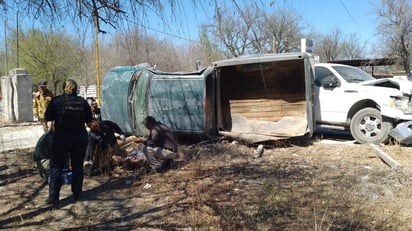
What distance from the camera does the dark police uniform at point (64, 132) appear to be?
4738mm

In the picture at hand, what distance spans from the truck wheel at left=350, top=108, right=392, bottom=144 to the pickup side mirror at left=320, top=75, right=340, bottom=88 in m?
0.84

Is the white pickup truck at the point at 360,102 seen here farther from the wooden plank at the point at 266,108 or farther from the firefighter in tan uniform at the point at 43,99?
the firefighter in tan uniform at the point at 43,99

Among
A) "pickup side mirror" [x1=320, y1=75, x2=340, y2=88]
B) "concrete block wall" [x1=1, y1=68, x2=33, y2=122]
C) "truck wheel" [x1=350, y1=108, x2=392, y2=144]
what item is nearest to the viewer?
"truck wheel" [x1=350, y1=108, x2=392, y2=144]

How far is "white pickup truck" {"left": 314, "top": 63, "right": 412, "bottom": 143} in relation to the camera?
7699 millimetres

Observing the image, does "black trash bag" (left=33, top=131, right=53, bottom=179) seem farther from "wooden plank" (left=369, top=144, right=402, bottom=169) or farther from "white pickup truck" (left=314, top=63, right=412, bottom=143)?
"white pickup truck" (left=314, top=63, right=412, bottom=143)

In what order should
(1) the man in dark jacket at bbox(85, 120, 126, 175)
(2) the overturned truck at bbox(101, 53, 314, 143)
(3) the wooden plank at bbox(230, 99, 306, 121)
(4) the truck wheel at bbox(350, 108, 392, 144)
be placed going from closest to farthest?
(1) the man in dark jacket at bbox(85, 120, 126, 175)
(4) the truck wheel at bbox(350, 108, 392, 144)
(2) the overturned truck at bbox(101, 53, 314, 143)
(3) the wooden plank at bbox(230, 99, 306, 121)

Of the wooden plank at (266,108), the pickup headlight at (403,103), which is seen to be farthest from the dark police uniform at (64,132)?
the pickup headlight at (403,103)

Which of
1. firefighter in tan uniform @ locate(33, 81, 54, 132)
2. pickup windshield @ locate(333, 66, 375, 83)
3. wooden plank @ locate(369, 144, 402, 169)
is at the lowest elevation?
wooden plank @ locate(369, 144, 402, 169)

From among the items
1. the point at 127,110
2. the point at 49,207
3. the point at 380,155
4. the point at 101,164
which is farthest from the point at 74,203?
the point at 380,155

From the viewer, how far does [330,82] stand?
870cm

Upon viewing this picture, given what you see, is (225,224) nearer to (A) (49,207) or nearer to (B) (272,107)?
(A) (49,207)

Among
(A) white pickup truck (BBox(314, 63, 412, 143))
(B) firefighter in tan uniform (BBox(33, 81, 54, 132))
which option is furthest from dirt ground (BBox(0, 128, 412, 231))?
(B) firefighter in tan uniform (BBox(33, 81, 54, 132))

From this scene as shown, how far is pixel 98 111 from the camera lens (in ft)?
34.2

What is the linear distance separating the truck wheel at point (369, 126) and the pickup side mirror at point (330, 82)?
838 millimetres
